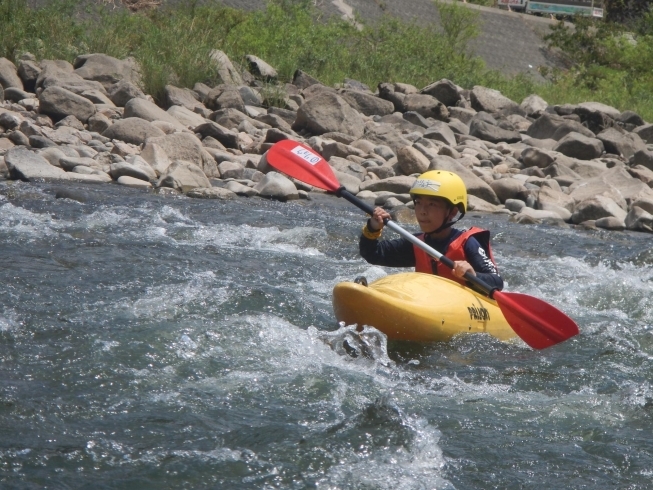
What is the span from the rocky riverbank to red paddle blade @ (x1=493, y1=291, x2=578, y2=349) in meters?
4.11

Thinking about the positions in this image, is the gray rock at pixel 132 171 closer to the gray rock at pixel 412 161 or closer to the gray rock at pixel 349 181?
the gray rock at pixel 349 181

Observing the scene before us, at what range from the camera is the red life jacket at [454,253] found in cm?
476

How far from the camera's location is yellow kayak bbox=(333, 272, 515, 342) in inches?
165

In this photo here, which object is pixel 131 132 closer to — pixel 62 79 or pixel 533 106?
pixel 62 79

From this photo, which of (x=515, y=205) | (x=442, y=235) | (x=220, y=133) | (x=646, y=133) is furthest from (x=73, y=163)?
(x=646, y=133)

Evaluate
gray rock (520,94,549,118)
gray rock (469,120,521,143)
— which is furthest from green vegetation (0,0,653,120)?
Answer: gray rock (469,120,521,143)

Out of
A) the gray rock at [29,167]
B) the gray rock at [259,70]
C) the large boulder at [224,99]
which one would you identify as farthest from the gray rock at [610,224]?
the gray rock at [259,70]

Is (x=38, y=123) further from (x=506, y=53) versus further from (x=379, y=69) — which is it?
(x=506, y=53)

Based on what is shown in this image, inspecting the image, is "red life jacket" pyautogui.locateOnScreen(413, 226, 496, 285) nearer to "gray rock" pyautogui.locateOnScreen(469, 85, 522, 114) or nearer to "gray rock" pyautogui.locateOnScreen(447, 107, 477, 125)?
"gray rock" pyautogui.locateOnScreen(447, 107, 477, 125)

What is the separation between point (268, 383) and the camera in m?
3.60

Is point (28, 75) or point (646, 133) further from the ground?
point (28, 75)

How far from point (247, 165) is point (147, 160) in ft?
3.66

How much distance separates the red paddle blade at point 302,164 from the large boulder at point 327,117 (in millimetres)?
5508

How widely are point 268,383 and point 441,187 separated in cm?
155
